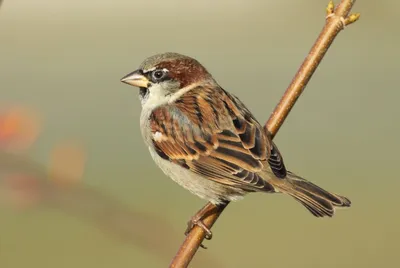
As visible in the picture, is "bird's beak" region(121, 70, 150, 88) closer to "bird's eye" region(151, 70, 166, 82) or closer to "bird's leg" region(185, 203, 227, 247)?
"bird's eye" region(151, 70, 166, 82)

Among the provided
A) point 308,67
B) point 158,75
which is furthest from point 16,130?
point 158,75

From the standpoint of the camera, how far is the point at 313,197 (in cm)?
225

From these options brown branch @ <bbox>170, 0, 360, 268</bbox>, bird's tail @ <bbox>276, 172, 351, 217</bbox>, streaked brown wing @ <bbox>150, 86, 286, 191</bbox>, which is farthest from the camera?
streaked brown wing @ <bbox>150, 86, 286, 191</bbox>

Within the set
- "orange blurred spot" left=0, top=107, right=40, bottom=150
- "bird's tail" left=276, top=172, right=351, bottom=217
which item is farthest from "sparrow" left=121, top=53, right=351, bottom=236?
"orange blurred spot" left=0, top=107, right=40, bottom=150

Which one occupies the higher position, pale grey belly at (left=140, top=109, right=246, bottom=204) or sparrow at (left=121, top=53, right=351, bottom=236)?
sparrow at (left=121, top=53, right=351, bottom=236)

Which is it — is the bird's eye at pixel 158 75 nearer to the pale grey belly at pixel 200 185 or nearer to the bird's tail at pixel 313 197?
the pale grey belly at pixel 200 185

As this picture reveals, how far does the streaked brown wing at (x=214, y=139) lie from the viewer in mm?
2314

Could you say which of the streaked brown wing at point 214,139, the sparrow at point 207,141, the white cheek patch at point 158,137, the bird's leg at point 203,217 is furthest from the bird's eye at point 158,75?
the bird's leg at point 203,217

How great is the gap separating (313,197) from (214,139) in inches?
17.4

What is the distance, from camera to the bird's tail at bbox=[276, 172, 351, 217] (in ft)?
7.24

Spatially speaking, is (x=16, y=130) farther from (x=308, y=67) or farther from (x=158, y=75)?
(x=158, y=75)

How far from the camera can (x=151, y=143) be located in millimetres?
2553

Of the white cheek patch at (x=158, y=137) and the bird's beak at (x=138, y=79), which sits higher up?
the bird's beak at (x=138, y=79)

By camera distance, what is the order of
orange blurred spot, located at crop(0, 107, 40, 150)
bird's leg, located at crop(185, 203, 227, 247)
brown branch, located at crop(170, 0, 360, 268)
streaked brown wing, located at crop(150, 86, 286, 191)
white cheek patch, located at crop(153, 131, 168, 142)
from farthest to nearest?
white cheek patch, located at crop(153, 131, 168, 142) < streaked brown wing, located at crop(150, 86, 286, 191) < bird's leg, located at crop(185, 203, 227, 247) < brown branch, located at crop(170, 0, 360, 268) < orange blurred spot, located at crop(0, 107, 40, 150)
